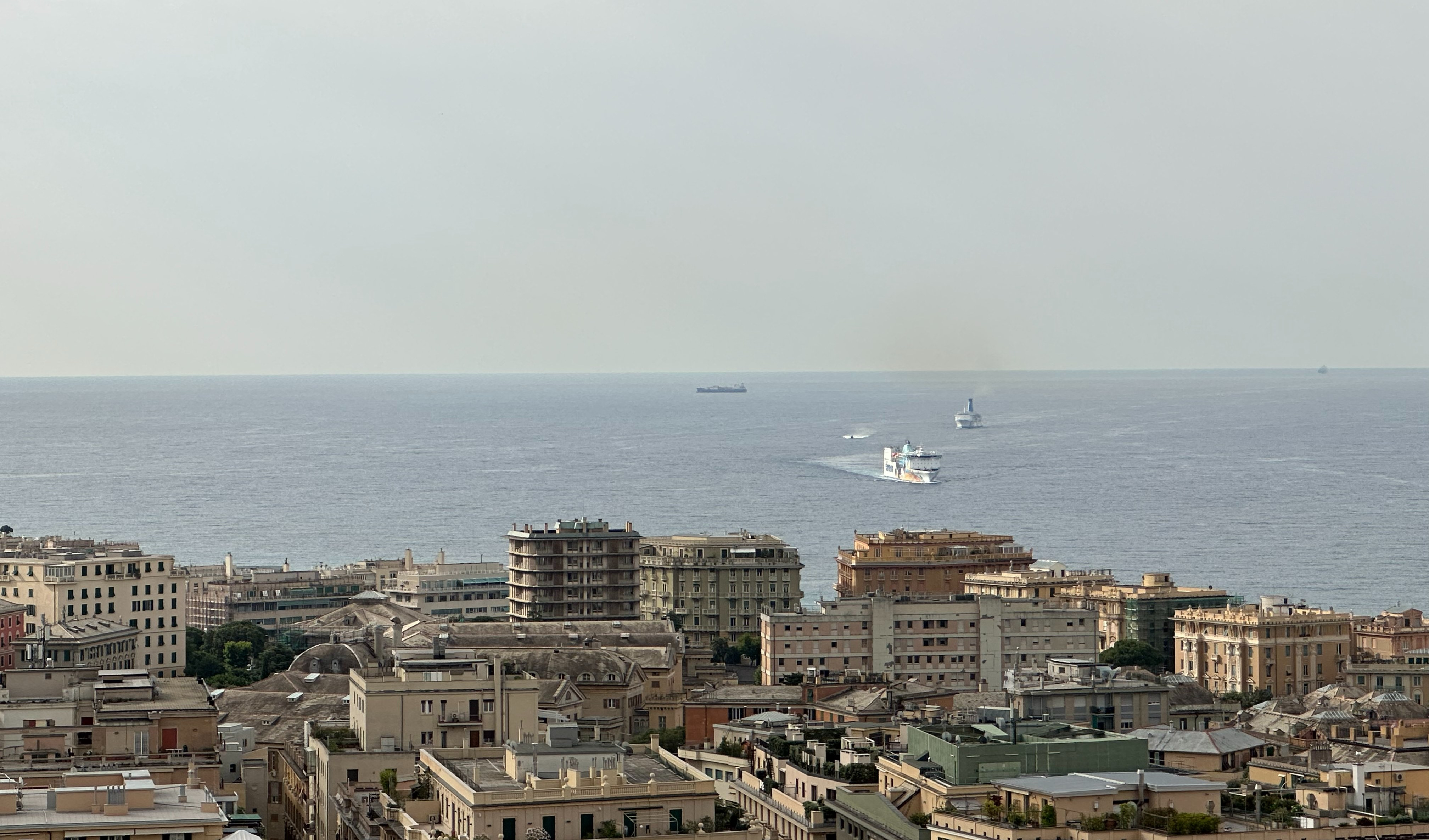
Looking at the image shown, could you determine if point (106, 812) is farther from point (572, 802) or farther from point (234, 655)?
point (234, 655)

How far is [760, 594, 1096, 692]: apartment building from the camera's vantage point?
90938 millimetres

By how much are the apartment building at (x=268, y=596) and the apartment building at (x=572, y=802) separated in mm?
75445

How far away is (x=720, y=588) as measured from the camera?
11106 cm

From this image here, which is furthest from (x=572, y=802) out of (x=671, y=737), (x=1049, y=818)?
(x=671, y=737)

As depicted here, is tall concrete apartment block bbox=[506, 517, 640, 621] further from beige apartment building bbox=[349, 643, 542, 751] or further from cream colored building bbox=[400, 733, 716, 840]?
cream colored building bbox=[400, 733, 716, 840]

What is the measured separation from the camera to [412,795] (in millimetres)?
45094

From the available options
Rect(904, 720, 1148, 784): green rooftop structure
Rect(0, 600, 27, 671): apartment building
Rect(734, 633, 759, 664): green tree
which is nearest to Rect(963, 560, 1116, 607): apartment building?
Rect(734, 633, 759, 664): green tree

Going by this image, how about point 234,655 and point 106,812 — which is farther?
point 234,655

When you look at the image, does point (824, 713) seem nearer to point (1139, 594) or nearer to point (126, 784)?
point (126, 784)

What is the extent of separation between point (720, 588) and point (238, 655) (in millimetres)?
23166

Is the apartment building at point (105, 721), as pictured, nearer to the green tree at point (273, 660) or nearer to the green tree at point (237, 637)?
the green tree at point (273, 660)

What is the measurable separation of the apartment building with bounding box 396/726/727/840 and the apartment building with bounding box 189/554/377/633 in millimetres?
75445

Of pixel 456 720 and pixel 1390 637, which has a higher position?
pixel 456 720

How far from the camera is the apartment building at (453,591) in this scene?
410ft
